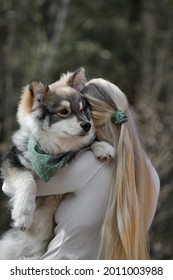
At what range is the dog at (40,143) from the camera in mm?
4094

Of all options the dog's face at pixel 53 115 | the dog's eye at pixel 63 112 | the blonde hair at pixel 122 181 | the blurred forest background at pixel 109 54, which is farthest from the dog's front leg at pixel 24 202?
the blurred forest background at pixel 109 54

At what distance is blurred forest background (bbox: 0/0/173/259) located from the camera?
30.7 feet

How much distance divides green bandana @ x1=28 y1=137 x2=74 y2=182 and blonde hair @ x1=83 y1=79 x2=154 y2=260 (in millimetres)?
279

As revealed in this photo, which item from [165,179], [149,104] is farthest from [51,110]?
[149,104]

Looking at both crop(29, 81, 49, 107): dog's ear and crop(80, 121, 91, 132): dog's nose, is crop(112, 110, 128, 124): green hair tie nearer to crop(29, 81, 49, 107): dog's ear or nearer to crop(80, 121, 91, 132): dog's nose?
crop(80, 121, 91, 132): dog's nose

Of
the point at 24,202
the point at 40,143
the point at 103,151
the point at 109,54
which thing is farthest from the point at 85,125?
the point at 109,54

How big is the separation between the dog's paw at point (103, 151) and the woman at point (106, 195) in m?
0.03

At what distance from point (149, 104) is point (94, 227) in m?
6.62

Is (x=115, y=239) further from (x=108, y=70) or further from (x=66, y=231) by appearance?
(x=108, y=70)

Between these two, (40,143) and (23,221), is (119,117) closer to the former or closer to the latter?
(40,143)

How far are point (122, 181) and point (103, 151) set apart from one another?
8.1 inches

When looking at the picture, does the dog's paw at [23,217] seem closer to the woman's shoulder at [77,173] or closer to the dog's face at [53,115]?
the woman's shoulder at [77,173]

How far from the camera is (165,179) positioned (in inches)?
363
